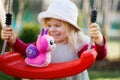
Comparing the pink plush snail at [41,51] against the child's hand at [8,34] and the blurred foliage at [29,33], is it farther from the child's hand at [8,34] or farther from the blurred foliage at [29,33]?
the blurred foliage at [29,33]

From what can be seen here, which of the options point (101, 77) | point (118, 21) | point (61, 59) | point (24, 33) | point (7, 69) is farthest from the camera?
point (118, 21)

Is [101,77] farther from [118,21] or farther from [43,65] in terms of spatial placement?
[118,21]

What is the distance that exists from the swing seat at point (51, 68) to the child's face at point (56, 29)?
8.6 inches

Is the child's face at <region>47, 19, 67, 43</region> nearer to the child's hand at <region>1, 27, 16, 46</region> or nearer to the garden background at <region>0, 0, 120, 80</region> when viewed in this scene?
the child's hand at <region>1, 27, 16, 46</region>

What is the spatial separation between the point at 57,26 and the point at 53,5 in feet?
0.50

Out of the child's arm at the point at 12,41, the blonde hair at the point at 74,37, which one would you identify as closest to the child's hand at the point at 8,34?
the child's arm at the point at 12,41

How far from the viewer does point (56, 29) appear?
3123mm

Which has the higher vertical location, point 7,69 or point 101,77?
point 7,69

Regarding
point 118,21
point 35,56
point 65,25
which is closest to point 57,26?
point 65,25

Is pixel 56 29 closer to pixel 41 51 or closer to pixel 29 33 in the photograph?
pixel 41 51

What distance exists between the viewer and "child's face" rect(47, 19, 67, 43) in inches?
123

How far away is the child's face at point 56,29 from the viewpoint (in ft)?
10.3

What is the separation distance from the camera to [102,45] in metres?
3.11

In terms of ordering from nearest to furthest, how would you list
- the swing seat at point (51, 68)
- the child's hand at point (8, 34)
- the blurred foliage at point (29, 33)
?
the swing seat at point (51, 68) < the child's hand at point (8, 34) < the blurred foliage at point (29, 33)
